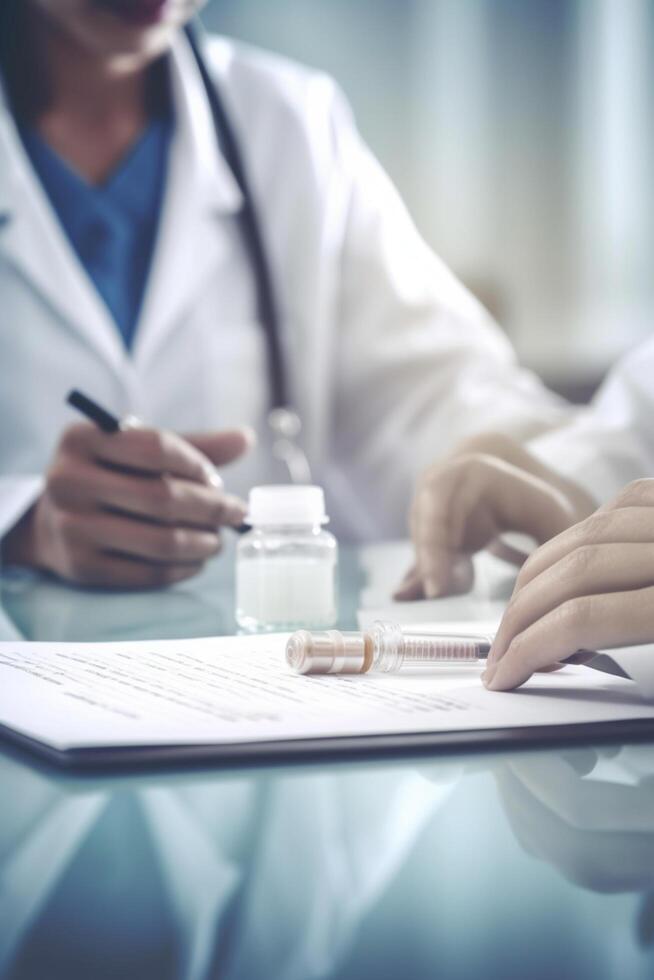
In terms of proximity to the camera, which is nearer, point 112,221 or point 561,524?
point 561,524

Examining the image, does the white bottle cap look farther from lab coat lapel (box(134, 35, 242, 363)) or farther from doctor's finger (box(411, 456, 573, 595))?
lab coat lapel (box(134, 35, 242, 363))

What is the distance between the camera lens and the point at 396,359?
123 centimetres

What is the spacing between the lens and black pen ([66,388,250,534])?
71 cm

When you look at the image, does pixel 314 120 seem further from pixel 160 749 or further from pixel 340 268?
pixel 160 749

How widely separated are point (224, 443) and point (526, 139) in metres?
2.44

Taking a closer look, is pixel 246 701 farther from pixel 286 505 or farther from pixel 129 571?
pixel 129 571

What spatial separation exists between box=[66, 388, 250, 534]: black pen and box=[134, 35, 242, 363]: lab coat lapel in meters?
0.41

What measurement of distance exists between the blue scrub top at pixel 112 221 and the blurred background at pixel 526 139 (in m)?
1.77

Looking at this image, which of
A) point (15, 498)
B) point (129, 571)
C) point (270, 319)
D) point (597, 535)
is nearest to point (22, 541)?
point (15, 498)

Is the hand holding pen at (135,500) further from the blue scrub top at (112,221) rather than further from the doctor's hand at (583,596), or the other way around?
the blue scrub top at (112,221)

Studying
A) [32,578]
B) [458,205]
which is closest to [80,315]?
[32,578]

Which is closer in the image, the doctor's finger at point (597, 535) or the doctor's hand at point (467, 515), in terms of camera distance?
the doctor's finger at point (597, 535)

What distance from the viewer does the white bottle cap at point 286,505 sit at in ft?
1.97

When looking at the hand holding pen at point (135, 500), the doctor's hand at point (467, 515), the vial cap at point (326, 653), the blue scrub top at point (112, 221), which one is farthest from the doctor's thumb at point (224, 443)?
the blue scrub top at point (112, 221)
